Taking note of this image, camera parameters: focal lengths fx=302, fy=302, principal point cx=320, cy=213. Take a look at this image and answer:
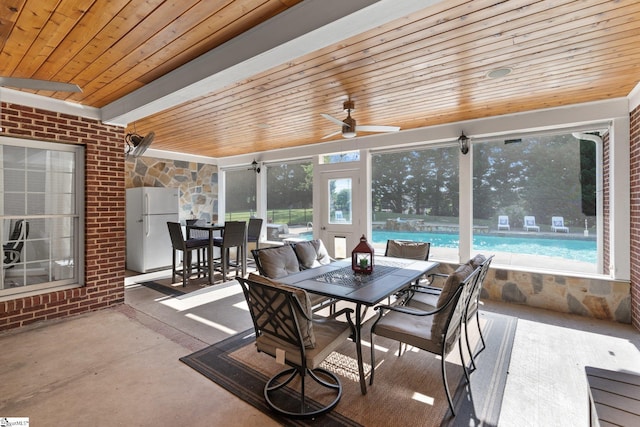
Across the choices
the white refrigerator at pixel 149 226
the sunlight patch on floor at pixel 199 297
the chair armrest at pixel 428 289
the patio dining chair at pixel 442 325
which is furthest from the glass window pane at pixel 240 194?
the patio dining chair at pixel 442 325

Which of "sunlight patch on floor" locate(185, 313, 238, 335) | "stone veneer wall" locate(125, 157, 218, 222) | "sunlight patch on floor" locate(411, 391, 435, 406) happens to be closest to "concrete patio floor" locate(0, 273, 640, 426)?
"sunlight patch on floor" locate(185, 313, 238, 335)

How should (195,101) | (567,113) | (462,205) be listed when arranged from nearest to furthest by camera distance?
1. (195,101)
2. (567,113)
3. (462,205)

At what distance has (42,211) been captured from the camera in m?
3.46

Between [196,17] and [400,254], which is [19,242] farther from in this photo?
[400,254]

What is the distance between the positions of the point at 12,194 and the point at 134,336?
2057mm

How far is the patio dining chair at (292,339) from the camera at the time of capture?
1.79 m

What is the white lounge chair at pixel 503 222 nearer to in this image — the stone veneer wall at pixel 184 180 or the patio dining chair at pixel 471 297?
the patio dining chair at pixel 471 297

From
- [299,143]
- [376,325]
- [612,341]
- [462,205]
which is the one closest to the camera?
[376,325]

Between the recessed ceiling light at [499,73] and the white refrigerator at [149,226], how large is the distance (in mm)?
5611

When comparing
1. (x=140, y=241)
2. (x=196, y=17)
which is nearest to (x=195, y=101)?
(x=196, y=17)

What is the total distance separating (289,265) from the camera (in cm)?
327

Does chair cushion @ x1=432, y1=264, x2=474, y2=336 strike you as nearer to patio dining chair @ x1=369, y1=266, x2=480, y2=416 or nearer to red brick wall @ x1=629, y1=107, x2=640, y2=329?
patio dining chair @ x1=369, y1=266, x2=480, y2=416

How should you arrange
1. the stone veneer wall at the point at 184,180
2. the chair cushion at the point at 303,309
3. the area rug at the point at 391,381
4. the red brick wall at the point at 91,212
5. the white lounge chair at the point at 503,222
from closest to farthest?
the chair cushion at the point at 303,309 < the area rug at the point at 391,381 < the red brick wall at the point at 91,212 < the white lounge chair at the point at 503,222 < the stone veneer wall at the point at 184,180

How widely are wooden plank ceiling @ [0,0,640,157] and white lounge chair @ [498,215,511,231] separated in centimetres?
154
